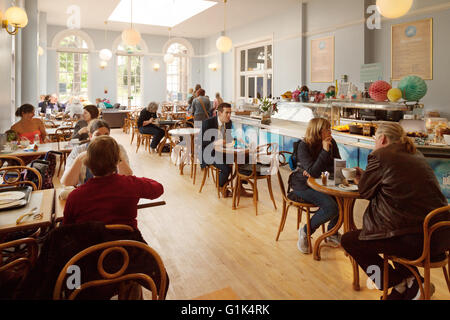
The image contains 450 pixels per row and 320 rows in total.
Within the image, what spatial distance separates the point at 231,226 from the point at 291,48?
7430mm

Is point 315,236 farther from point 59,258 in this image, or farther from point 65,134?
point 65,134

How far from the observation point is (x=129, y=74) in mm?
15477

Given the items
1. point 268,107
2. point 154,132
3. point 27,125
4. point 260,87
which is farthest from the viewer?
point 260,87

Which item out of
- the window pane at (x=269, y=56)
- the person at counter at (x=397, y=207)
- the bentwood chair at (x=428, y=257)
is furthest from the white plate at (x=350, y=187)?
the window pane at (x=269, y=56)

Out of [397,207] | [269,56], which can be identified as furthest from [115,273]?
[269,56]

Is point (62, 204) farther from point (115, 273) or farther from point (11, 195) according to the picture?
point (115, 273)

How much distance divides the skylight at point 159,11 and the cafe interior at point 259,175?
0.10 metres

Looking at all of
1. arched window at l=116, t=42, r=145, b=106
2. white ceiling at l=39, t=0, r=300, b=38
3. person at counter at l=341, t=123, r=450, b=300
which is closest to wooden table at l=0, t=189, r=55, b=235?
person at counter at l=341, t=123, r=450, b=300

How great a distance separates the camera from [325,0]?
347 inches

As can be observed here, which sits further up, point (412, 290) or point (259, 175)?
point (259, 175)

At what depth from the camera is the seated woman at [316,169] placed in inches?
129

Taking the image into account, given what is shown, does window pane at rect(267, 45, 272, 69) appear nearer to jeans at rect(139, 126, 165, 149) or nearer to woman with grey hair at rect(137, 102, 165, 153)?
woman with grey hair at rect(137, 102, 165, 153)

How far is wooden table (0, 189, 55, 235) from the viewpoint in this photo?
6.64 feet

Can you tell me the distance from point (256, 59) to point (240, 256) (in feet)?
33.0
